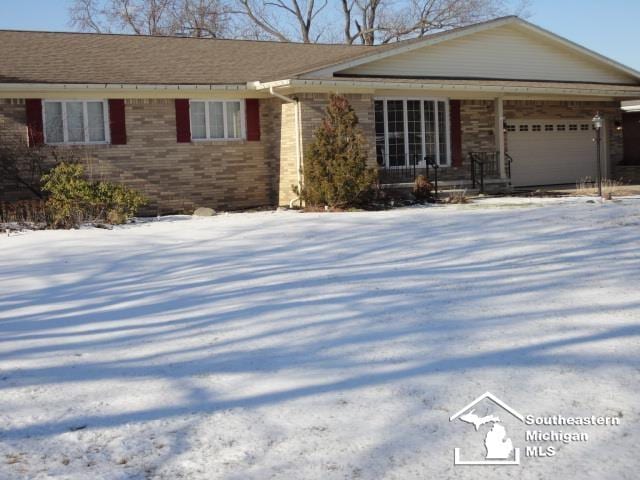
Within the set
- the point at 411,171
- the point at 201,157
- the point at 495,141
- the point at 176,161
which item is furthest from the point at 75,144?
the point at 495,141

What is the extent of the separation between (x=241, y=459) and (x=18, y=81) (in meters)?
13.9

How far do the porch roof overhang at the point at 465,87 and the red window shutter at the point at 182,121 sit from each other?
161 centimetres

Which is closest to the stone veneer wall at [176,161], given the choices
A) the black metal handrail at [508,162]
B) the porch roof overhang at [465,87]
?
the porch roof overhang at [465,87]

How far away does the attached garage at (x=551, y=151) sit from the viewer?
22766mm

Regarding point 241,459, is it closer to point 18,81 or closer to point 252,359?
point 252,359

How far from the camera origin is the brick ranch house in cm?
1706

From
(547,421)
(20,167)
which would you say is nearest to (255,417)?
(547,421)

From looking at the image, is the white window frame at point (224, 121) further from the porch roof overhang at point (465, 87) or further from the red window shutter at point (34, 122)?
the red window shutter at point (34, 122)

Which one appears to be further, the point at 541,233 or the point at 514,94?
the point at 514,94

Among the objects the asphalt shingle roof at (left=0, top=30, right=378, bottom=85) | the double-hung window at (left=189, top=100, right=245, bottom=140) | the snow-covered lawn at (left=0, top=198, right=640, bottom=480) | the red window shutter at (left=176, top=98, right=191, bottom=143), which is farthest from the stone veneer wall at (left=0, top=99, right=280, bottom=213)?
the snow-covered lawn at (left=0, top=198, right=640, bottom=480)

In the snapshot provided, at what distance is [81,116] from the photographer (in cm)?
1706

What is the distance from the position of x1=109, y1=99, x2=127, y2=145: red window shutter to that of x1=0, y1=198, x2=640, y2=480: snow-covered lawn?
748 cm

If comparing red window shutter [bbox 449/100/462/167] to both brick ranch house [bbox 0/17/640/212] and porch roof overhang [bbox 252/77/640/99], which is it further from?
porch roof overhang [bbox 252/77/640/99]

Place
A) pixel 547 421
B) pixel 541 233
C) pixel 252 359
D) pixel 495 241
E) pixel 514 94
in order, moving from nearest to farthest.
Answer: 1. pixel 547 421
2. pixel 252 359
3. pixel 495 241
4. pixel 541 233
5. pixel 514 94
